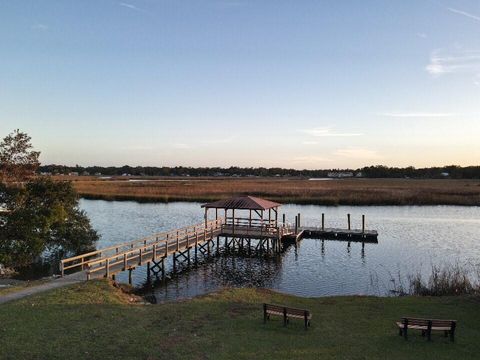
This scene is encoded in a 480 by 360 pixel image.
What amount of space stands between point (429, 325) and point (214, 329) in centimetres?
688

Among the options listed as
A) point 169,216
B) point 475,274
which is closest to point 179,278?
point 475,274

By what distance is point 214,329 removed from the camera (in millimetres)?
14203

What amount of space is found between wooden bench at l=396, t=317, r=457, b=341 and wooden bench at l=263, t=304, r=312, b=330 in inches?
118

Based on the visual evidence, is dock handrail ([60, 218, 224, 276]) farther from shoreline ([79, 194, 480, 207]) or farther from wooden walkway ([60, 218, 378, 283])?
shoreline ([79, 194, 480, 207])

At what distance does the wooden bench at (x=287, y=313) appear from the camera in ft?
47.7

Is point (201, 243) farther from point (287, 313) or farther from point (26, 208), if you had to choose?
point (287, 313)

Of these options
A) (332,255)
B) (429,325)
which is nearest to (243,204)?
(332,255)

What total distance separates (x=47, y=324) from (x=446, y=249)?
109ft

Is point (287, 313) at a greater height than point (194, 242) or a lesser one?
greater

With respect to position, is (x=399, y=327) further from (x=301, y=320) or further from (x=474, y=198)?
(x=474, y=198)

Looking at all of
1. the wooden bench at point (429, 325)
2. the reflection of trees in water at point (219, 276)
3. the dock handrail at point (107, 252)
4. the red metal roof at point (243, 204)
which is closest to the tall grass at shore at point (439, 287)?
the reflection of trees in water at point (219, 276)

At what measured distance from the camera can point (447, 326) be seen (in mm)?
13430

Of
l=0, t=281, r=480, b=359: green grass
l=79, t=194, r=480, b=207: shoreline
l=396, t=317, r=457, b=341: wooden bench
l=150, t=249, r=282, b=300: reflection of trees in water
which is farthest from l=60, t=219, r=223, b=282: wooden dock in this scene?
l=79, t=194, r=480, b=207: shoreline

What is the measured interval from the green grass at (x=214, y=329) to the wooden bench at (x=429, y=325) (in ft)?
1.08
